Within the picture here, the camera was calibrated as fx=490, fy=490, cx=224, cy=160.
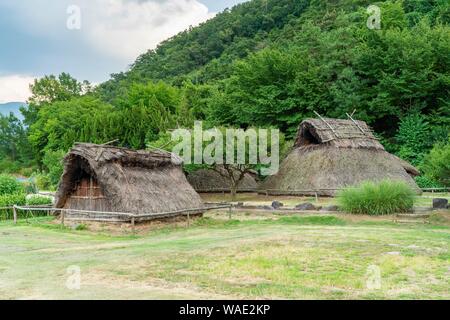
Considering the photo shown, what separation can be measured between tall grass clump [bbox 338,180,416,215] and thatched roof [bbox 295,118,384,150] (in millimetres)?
10232

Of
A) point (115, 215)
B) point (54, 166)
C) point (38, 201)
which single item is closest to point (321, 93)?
point (54, 166)

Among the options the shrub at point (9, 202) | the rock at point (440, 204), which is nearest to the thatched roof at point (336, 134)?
the rock at point (440, 204)

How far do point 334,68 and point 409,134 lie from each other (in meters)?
8.49

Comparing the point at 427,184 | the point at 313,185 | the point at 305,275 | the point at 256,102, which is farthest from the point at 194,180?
the point at 305,275

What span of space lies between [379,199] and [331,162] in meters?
9.68

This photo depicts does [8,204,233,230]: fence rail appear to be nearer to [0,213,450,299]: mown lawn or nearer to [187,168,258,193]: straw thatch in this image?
[0,213,450,299]: mown lawn

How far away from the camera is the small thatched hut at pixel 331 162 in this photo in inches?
1025

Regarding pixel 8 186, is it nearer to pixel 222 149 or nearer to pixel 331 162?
pixel 222 149

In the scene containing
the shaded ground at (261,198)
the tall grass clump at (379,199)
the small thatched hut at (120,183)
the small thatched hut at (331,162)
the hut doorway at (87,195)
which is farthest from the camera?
the small thatched hut at (331,162)

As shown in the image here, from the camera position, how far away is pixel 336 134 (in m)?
28.4

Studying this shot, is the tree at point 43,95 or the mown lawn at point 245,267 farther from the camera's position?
the tree at point 43,95

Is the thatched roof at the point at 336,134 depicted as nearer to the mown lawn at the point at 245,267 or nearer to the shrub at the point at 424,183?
the shrub at the point at 424,183

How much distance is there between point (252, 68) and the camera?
4172 cm

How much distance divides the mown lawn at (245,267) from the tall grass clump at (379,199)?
3653 millimetres
